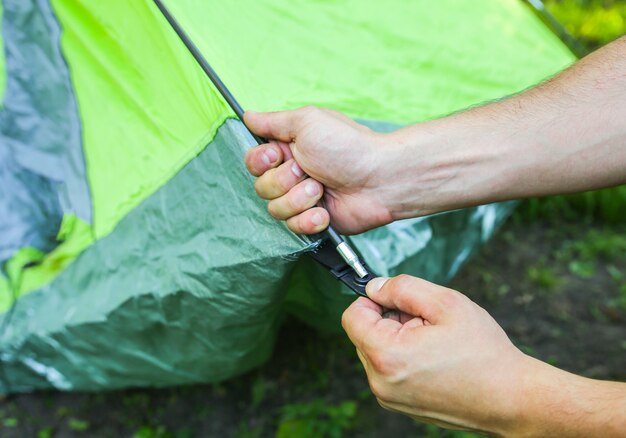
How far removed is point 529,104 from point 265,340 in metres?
0.67

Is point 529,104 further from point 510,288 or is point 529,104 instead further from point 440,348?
point 510,288

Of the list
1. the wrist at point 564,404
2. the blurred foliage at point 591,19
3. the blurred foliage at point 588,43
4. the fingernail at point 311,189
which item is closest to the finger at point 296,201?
the fingernail at point 311,189

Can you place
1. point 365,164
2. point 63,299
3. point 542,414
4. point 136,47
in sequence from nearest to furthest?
point 542,414, point 365,164, point 136,47, point 63,299

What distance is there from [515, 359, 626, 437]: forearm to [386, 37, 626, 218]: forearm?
1.18 ft

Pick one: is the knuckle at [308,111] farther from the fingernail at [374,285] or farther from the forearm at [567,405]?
the forearm at [567,405]

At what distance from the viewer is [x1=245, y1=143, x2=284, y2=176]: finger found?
36.4 inches

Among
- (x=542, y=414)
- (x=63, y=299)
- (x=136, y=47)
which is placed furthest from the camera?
(x=63, y=299)

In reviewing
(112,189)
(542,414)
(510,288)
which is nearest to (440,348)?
(542,414)

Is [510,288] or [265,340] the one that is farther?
[510,288]

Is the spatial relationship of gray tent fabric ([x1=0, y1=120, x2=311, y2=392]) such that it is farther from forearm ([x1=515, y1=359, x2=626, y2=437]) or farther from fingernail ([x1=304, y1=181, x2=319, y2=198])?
forearm ([x1=515, y1=359, x2=626, y2=437])

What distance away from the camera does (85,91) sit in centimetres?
122

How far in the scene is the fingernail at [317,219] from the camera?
35.2 inches

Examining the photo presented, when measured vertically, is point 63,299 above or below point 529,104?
above

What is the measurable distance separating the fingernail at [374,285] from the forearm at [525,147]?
A: 7.6 inches
